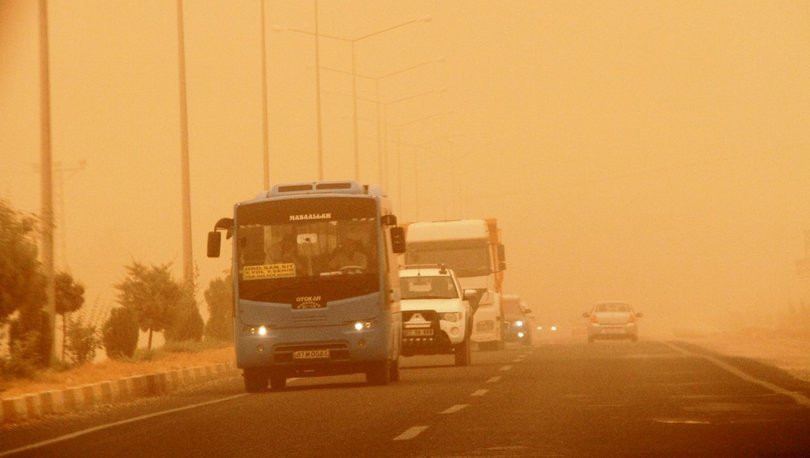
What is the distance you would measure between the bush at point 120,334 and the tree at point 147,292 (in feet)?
13.8

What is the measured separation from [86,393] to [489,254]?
73.6ft

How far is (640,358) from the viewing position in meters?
36.1

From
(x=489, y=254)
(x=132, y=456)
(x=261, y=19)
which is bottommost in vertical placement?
(x=132, y=456)

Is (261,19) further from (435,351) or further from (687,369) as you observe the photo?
(687,369)

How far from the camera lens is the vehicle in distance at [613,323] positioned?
58875 mm

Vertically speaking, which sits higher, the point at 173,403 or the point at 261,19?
the point at 261,19

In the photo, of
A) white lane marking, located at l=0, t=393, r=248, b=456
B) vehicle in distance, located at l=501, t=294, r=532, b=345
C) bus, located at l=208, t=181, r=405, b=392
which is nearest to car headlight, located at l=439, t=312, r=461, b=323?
bus, located at l=208, t=181, r=405, b=392

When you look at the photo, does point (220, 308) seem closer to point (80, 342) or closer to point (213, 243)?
point (80, 342)

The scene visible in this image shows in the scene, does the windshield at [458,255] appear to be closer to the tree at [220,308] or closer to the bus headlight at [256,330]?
the tree at [220,308]

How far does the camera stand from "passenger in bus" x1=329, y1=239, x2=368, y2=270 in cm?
2602

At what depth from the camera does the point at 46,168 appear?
100.0 ft

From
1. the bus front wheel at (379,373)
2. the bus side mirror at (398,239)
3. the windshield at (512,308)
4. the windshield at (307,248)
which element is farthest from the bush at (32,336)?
the windshield at (512,308)

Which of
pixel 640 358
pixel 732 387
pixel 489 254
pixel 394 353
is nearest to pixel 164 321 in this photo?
pixel 489 254

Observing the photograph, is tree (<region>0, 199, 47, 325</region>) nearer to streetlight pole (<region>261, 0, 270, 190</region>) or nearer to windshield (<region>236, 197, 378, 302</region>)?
windshield (<region>236, 197, 378, 302</region>)
